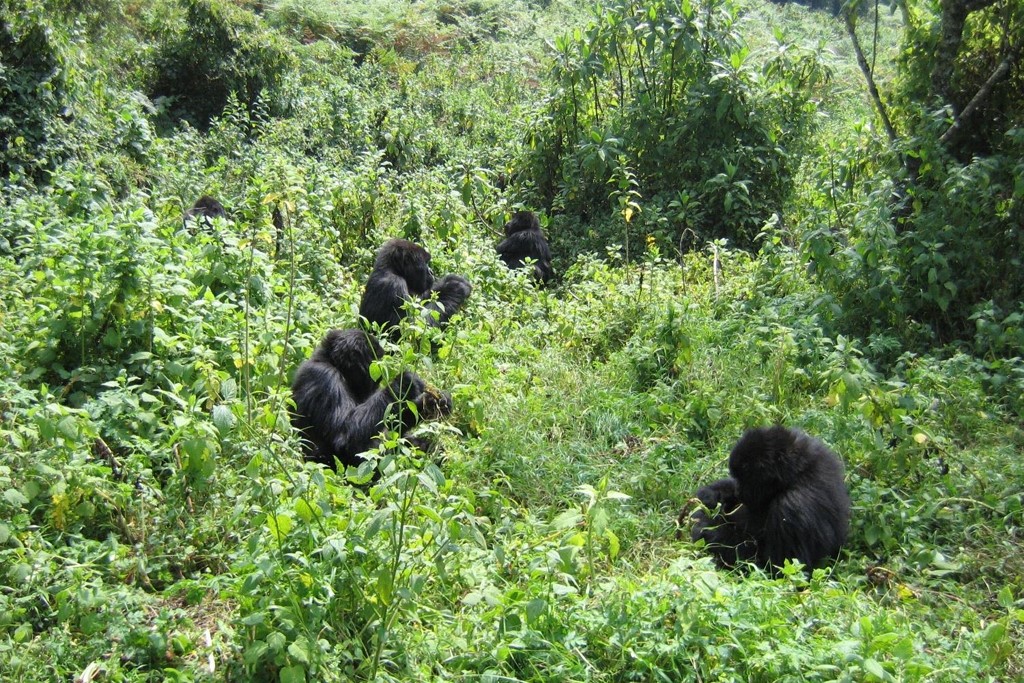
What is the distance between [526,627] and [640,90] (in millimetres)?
7412

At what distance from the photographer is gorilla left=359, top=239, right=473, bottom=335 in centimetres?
646

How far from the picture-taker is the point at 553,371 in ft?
19.7

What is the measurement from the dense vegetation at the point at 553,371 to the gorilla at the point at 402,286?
1.09ft

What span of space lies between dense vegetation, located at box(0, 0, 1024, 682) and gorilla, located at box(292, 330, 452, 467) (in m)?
0.21

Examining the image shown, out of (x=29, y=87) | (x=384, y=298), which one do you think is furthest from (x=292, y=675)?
(x=29, y=87)

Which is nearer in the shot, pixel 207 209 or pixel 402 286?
pixel 402 286

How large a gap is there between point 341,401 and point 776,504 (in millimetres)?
2465

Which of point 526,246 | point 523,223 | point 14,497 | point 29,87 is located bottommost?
point 14,497

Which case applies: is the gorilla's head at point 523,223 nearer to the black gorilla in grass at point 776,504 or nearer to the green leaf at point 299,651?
the black gorilla in grass at point 776,504

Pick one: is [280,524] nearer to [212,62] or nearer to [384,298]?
[384,298]

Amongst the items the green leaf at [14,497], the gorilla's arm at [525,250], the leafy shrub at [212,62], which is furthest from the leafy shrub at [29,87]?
the green leaf at [14,497]

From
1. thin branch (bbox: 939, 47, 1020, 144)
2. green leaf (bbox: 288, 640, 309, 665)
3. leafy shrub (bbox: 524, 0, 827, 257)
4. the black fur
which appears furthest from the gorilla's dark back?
thin branch (bbox: 939, 47, 1020, 144)

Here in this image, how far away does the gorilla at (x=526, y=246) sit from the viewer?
867cm

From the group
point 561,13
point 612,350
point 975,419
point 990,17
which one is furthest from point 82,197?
point 561,13
